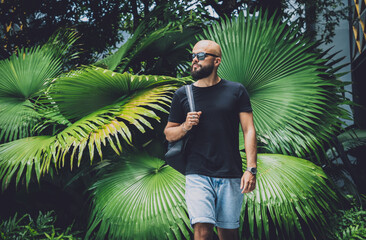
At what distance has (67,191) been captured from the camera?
12.4ft

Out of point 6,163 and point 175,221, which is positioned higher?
point 6,163

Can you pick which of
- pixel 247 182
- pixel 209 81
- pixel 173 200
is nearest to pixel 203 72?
pixel 209 81

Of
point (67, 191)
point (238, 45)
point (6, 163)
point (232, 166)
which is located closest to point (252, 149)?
point (232, 166)

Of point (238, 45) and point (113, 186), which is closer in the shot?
point (113, 186)

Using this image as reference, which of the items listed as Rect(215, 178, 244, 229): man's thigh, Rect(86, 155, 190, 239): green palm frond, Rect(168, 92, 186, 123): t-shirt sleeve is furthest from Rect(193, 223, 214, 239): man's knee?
Rect(86, 155, 190, 239): green palm frond

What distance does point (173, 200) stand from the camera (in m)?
2.75

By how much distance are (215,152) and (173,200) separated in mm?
928

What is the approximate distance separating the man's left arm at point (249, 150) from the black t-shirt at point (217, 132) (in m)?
0.05

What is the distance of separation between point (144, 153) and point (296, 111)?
1.42 meters

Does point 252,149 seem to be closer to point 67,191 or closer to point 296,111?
point 296,111

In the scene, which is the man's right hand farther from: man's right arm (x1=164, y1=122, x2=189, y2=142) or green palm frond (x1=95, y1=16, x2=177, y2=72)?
green palm frond (x1=95, y1=16, x2=177, y2=72)

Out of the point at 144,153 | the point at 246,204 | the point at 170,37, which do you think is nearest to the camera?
the point at 246,204

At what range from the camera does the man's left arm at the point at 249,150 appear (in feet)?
6.26

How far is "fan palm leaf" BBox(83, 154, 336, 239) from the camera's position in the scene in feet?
8.89
